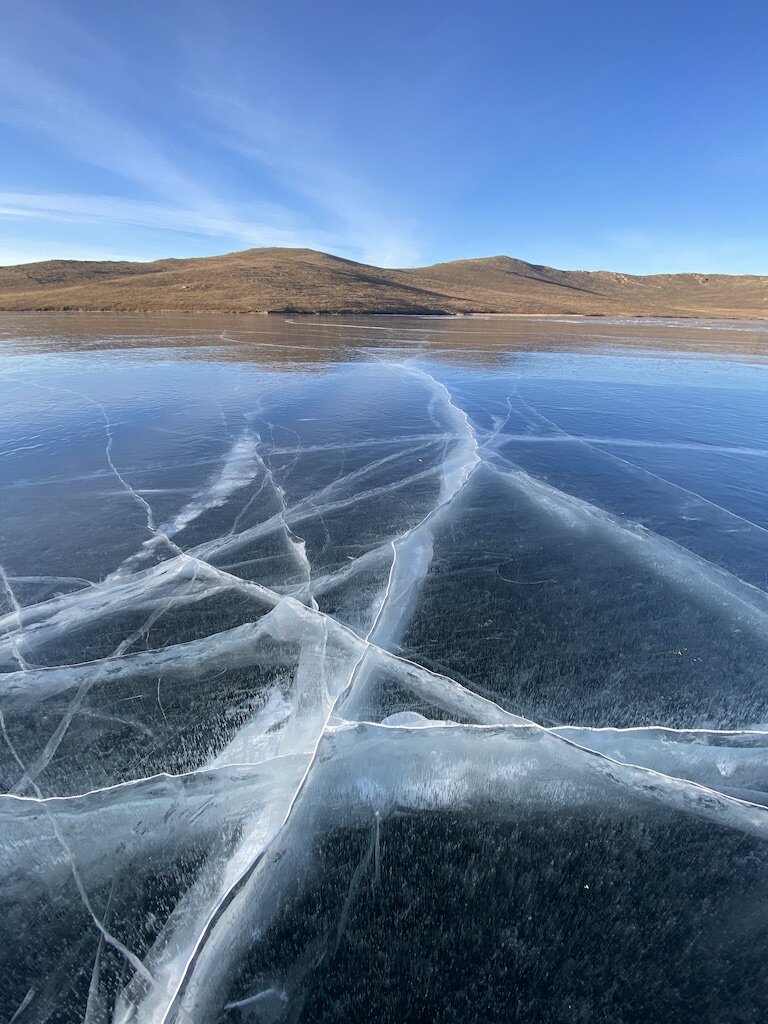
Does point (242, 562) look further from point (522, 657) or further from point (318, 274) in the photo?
point (318, 274)

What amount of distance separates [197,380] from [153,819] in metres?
12.0

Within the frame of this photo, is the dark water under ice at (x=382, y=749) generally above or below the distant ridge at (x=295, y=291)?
below

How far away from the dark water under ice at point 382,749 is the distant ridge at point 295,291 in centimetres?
4520

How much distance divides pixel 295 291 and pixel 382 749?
59.0 meters

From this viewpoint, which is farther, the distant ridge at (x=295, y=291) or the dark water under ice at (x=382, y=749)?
the distant ridge at (x=295, y=291)

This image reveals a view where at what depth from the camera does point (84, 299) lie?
5216 centimetres

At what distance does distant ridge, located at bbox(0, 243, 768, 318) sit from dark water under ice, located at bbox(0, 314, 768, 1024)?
148 feet

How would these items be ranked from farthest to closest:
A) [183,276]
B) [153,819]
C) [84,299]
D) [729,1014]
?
[183,276] < [84,299] < [153,819] < [729,1014]

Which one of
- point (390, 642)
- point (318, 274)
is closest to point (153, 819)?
point (390, 642)

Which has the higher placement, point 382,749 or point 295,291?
point 295,291

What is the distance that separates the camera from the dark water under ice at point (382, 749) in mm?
1649

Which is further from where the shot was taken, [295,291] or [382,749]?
[295,291]

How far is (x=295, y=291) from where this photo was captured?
53.8 m

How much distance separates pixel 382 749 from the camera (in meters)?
2.48
